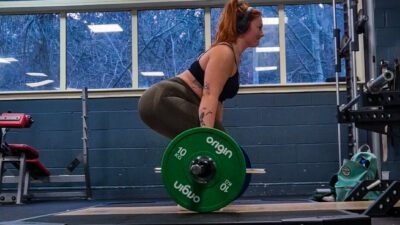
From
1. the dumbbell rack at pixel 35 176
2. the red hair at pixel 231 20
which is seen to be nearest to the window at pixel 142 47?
the dumbbell rack at pixel 35 176

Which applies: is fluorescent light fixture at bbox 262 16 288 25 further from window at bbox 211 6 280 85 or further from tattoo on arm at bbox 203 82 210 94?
tattoo on arm at bbox 203 82 210 94

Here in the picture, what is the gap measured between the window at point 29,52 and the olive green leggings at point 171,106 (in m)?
3.69

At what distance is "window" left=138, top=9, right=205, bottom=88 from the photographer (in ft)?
18.0

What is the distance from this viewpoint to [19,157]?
16.0 ft

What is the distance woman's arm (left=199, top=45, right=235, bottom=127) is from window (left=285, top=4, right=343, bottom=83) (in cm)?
350

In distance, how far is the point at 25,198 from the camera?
4941 mm

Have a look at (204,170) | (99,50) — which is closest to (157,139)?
(99,50)

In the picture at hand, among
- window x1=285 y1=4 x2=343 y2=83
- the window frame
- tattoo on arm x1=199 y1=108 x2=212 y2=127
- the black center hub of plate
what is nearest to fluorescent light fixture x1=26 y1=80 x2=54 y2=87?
the window frame

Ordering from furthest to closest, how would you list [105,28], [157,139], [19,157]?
1. [105,28]
2. [157,139]
3. [19,157]

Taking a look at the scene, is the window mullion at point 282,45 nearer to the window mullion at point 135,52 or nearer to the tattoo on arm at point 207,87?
the window mullion at point 135,52

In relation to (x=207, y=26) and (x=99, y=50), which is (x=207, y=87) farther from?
(x=99, y=50)

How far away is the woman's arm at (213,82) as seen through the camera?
1951 millimetres

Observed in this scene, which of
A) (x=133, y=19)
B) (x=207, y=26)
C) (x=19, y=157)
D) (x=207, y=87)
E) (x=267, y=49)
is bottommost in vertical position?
(x=19, y=157)

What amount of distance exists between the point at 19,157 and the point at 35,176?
291mm
